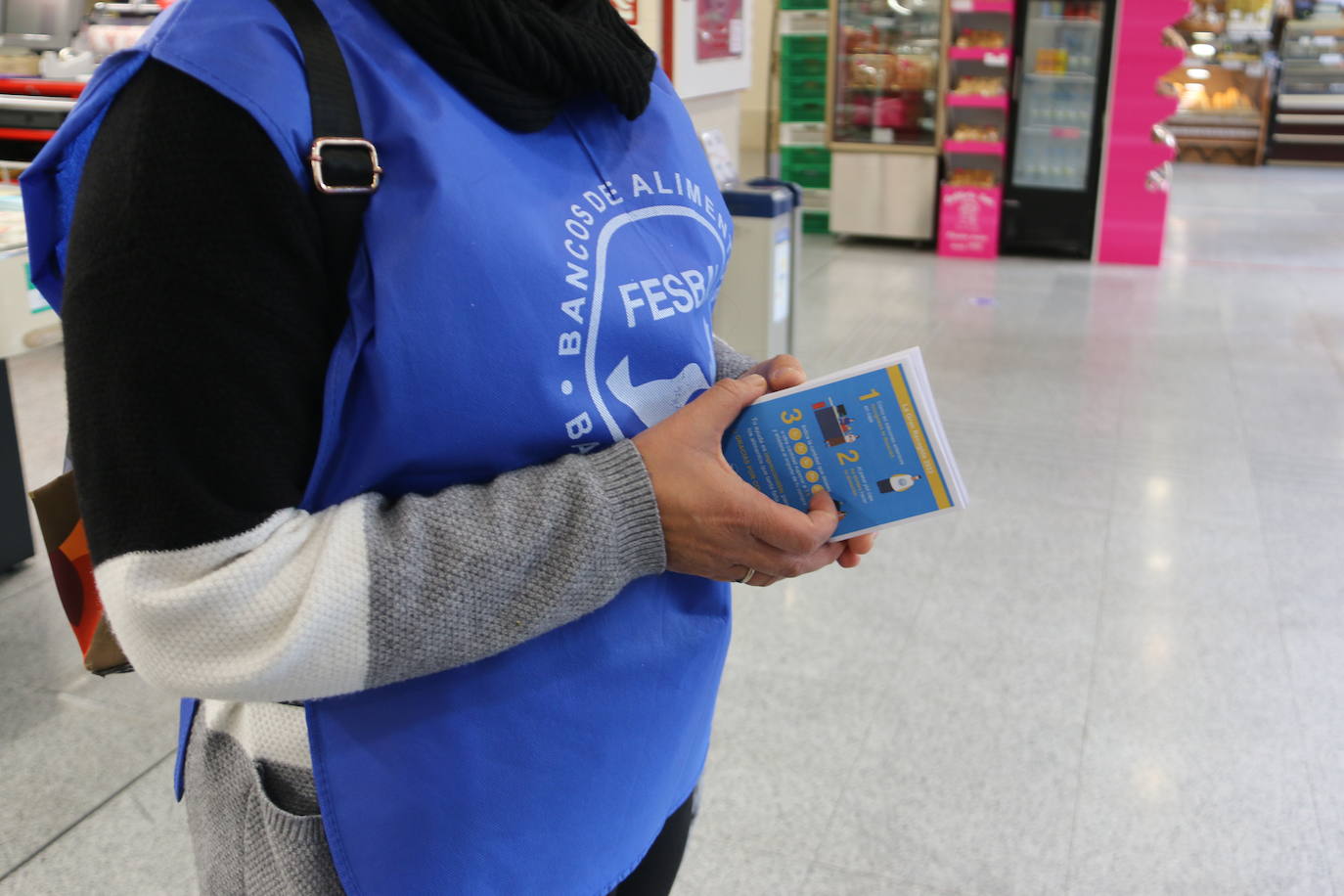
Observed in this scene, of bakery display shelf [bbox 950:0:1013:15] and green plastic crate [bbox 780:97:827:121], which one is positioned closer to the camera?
bakery display shelf [bbox 950:0:1013:15]

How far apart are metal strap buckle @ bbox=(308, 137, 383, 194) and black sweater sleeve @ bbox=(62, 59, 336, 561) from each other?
0.01 m

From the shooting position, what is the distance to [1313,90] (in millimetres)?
11742

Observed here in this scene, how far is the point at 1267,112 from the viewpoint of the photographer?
12.0 meters

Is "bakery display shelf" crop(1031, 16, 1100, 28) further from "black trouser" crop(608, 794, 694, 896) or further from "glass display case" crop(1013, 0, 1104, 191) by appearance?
"black trouser" crop(608, 794, 694, 896)

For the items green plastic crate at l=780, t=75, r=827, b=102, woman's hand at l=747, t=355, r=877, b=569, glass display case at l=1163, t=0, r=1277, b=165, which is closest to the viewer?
woman's hand at l=747, t=355, r=877, b=569

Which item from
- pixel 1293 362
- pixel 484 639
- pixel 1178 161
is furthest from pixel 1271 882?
pixel 1178 161

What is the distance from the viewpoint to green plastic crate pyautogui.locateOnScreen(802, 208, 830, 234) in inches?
321

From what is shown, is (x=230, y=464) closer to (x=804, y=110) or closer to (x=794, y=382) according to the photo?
(x=794, y=382)

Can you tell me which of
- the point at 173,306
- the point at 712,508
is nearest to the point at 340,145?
the point at 173,306

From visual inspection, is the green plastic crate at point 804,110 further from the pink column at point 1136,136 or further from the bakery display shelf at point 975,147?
the pink column at point 1136,136

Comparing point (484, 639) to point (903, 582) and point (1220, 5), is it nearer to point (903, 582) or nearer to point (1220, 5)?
point (903, 582)

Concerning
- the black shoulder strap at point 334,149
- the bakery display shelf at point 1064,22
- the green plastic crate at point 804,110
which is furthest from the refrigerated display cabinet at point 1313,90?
the black shoulder strap at point 334,149

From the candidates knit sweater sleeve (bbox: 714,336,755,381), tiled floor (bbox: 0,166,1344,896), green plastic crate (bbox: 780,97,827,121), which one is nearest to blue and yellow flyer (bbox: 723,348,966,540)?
knit sweater sleeve (bbox: 714,336,755,381)

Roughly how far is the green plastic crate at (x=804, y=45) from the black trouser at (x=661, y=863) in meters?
7.53
